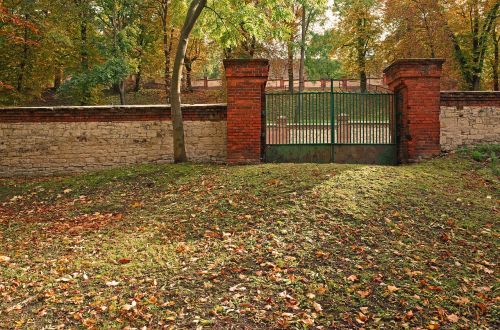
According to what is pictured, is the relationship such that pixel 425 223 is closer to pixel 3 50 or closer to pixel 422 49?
pixel 422 49

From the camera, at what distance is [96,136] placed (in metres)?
10.5

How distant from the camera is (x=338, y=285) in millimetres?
4594

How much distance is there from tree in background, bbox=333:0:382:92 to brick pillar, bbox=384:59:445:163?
14879 millimetres

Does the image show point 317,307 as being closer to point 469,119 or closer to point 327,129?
point 327,129

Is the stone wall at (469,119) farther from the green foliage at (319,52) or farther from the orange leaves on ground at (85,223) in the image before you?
the green foliage at (319,52)

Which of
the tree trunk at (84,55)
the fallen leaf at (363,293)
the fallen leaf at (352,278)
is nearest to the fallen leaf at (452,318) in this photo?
the fallen leaf at (363,293)

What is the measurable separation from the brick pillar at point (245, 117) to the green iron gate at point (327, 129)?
0.48 m

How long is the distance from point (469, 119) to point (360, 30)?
16.0m

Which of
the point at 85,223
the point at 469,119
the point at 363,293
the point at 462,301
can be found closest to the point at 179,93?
the point at 85,223

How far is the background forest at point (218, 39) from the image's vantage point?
16.0m

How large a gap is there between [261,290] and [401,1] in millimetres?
20303

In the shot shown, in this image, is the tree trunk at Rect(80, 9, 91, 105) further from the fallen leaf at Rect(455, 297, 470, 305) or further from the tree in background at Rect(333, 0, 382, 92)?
the fallen leaf at Rect(455, 297, 470, 305)

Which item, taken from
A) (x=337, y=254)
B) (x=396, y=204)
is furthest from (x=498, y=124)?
(x=337, y=254)

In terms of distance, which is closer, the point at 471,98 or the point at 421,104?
the point at 421,104
